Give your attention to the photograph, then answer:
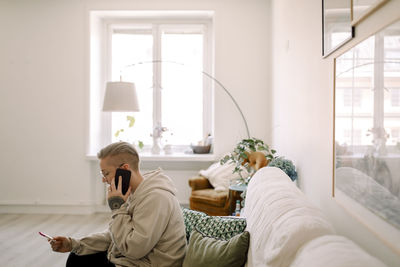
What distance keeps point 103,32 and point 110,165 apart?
378 cm

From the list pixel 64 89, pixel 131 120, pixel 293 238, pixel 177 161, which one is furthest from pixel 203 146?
pixel 293 238

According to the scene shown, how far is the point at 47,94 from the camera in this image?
15.6 feet

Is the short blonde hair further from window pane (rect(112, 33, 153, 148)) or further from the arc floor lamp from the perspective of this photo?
window pane (rect(112, 33, 153, 148))

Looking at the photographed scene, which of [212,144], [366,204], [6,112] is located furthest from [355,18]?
[6,112]

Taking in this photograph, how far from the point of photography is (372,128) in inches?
49.9

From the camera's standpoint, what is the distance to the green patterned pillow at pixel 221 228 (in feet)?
5.94

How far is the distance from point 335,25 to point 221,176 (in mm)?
2565

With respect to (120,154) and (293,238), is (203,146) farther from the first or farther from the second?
(293,238)

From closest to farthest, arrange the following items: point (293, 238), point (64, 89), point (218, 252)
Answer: point (293, 238) < point (218, 252) < point (64, 89)

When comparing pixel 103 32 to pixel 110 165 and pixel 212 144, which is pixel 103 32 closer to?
pixel 212 144

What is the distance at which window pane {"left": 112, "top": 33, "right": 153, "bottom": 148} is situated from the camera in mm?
5141

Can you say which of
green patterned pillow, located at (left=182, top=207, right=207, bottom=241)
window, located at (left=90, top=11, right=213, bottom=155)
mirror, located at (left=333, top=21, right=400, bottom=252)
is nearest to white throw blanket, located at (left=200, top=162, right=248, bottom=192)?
window, located at (left=90, top=11, right=213, bottom=155)

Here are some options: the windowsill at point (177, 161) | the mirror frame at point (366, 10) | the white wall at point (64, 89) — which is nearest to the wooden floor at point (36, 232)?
the white wall at point (64, 89)

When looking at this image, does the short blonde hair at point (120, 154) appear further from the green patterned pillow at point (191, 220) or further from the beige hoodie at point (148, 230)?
the green patterned pillow at point (191, 220)
